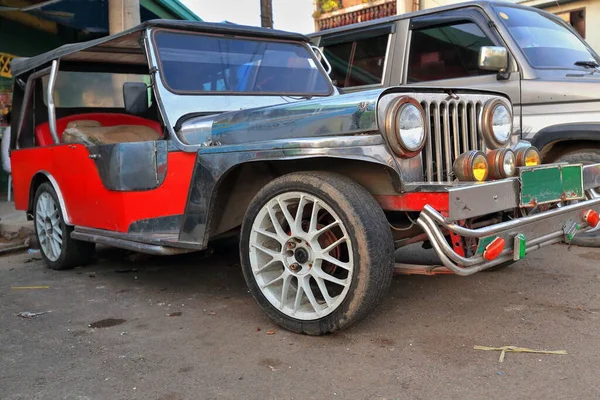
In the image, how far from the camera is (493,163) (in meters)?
2.90

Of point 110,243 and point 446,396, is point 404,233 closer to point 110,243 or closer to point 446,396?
point 446,396

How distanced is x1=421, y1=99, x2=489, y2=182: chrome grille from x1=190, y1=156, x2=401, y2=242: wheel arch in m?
0.29

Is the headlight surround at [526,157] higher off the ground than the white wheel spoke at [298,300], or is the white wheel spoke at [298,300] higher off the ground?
the headlight surround at [526,157]

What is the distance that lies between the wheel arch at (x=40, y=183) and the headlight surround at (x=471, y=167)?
340cm

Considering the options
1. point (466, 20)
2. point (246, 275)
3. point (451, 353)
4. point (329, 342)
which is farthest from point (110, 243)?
point (466, 20)

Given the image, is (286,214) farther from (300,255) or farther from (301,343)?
(301,343)

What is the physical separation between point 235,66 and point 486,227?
8.00 feet

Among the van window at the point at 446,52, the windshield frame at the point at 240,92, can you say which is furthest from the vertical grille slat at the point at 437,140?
the van window at the point at 446,52

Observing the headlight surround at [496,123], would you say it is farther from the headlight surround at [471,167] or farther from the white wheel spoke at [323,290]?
the white wheel spoke at [323,290]

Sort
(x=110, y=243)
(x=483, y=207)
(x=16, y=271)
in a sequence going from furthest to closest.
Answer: (x=16, y=271), (x=110, y=243), (x=483, y=207)

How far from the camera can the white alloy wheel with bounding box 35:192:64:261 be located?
503 centimetres

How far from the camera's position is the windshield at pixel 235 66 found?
162 inches

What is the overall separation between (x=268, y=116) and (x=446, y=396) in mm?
1837

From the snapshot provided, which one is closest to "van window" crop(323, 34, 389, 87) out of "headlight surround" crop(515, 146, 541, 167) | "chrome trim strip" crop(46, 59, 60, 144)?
"chrome trim strip" crop(46, 59, 60, 144)
